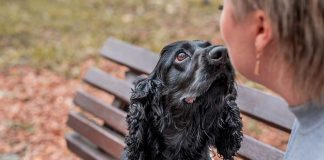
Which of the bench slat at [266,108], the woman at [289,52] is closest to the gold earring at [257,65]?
the woman at [289,52]

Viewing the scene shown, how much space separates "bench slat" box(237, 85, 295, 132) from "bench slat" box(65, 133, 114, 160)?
1.47 meters

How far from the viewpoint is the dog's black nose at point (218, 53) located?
2536 mm

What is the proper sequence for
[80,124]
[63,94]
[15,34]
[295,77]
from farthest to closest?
[15,34]
[63,94]
[80,124]
[295,77]

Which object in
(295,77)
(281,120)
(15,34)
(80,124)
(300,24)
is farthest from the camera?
(15,34)

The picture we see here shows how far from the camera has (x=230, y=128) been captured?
3002 millimetres

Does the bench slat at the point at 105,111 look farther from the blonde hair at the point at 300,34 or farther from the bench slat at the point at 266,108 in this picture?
the blonde hair at the point at 300,34

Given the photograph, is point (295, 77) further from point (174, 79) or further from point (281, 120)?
point (281, 120)

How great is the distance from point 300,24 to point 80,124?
135 inches

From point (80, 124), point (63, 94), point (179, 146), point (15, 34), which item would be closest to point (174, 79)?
point (179, 146)

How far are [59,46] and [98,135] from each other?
4.92 meters

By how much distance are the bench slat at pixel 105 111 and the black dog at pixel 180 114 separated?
108 centimetres

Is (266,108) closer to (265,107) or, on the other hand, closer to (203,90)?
(265,107)

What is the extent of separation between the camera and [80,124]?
15.6 feet

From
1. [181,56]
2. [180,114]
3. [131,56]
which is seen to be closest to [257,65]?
[181,56]
